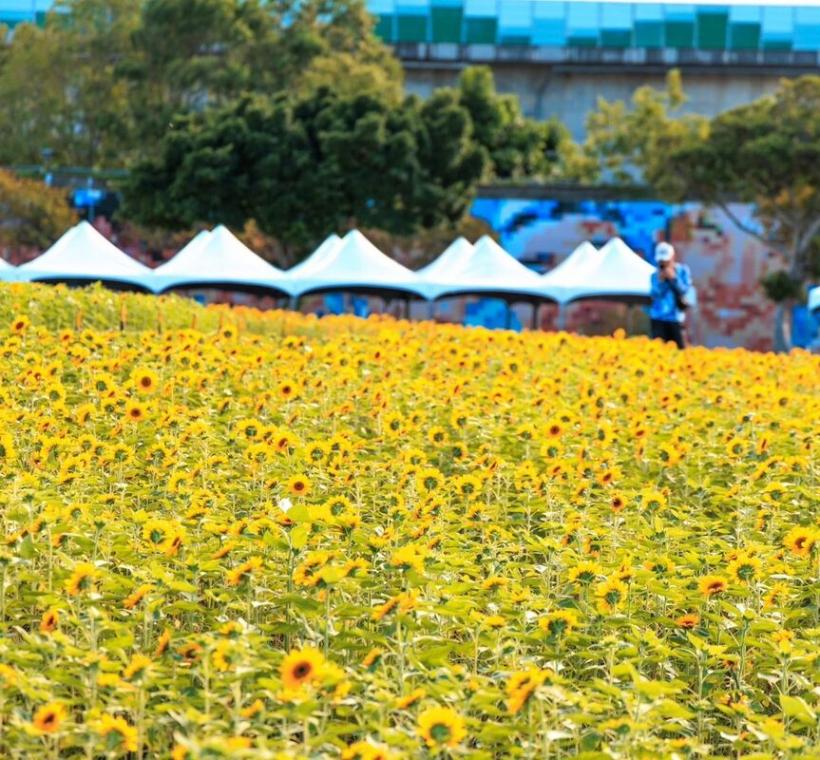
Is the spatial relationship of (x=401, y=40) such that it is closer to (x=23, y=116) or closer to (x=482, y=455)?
(x=23, y=116)

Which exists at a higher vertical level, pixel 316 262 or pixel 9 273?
pixel 316 262

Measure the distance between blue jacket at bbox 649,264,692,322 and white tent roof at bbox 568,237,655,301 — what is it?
39.8ft

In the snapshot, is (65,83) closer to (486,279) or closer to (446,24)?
(446,24)

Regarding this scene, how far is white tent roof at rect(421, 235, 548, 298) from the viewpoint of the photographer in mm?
27922

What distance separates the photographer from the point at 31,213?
4244 cm

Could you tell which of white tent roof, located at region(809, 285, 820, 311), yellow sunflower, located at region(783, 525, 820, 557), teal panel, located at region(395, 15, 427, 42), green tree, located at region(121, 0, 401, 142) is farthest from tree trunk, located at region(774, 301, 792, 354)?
yellow sunflower, located at region(783, 525, 820, 557)

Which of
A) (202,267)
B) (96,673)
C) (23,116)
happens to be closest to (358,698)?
(96,673)

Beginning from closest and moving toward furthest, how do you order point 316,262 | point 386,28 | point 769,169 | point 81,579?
point 81,579
point 316,262
point 769,169
point 386,28

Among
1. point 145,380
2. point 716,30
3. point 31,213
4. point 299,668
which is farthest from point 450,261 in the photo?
point 716,30

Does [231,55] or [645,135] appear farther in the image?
[645,135]

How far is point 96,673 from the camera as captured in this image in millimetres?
3574

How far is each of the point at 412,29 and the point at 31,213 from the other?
18642mm

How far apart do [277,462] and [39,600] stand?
Result: 213 centimetres

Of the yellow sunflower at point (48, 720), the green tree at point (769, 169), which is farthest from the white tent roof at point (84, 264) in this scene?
the yellow sunflower at point (48, 720)
